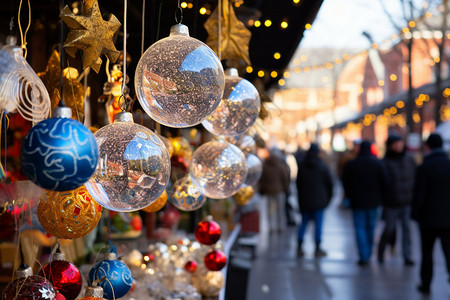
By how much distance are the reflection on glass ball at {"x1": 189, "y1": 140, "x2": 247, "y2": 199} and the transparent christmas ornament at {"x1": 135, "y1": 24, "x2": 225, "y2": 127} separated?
0.95m

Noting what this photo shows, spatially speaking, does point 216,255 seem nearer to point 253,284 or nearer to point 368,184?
point 253,284

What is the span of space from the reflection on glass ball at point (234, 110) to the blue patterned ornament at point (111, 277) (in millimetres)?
974

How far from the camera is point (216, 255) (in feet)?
12.7

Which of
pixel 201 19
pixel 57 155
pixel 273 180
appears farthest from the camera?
pixel 273 180

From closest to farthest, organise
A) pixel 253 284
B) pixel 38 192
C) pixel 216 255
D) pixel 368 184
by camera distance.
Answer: pixel 38 192 < pixel 216 255 < pixel 253 284 < pixel 368 184

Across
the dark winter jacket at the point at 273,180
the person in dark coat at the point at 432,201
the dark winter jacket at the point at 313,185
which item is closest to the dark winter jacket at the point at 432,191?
the person in dark coat at the point at 432,201

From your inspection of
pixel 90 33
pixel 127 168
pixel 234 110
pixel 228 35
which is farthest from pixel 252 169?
pixel 127 168

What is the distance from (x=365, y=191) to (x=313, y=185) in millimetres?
1143

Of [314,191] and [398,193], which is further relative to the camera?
[314,191]

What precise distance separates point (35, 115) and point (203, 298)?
8.06ft

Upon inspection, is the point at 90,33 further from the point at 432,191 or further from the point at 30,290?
the point at 432,191

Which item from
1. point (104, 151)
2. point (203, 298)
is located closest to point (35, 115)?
point (104, 151)

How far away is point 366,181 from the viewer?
8797 mm

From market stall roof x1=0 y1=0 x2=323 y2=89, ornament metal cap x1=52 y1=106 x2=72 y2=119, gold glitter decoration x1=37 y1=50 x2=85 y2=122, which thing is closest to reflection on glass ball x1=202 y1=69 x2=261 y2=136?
market stall roof x1=0 y1=0 x2=323 y2=89
